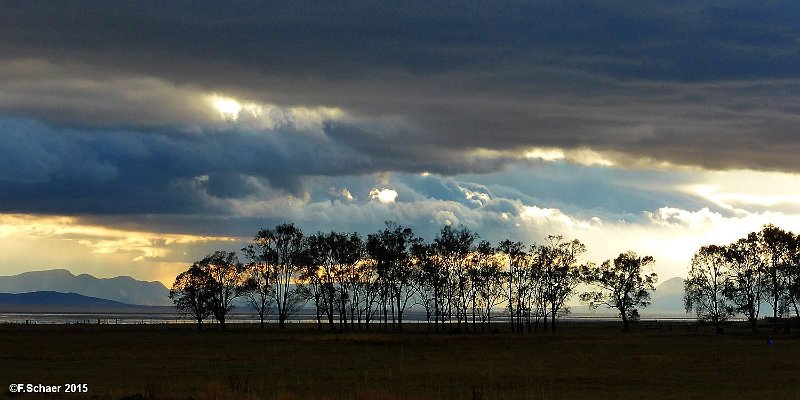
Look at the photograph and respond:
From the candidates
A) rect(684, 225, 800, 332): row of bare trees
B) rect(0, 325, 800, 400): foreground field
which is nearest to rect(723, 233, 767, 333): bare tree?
rect(684, 225, 800, 332): row of bare trees

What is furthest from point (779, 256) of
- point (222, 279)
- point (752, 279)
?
point (222, 279)

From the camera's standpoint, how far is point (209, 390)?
40.8 m

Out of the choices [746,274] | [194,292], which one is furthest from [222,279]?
[746,274]

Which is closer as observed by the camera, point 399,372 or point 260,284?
point 399,372

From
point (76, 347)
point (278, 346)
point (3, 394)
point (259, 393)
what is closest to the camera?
point (3, 394)

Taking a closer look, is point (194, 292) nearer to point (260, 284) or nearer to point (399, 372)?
point (260, 284)

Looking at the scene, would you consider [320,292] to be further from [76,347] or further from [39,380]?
[39,380]

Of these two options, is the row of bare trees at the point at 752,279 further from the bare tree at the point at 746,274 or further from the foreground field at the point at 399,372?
the foreground field at the point at 399,372

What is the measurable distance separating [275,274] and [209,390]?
5229 inches

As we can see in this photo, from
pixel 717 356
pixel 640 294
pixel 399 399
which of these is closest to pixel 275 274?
pixel 640 294

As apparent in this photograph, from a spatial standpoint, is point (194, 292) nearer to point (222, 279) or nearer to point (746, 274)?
point (222, 279)

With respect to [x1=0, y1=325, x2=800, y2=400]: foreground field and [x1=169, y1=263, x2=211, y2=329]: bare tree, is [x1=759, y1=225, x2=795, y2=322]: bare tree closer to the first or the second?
[x1=0, y1=325, x2=800, y2=400]: foreground field

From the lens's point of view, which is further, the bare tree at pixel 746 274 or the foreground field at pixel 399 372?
the bare tree at pixel 746 274

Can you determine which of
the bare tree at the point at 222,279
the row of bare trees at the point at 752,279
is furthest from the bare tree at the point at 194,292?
the row of bare trees at the point at 752,279
